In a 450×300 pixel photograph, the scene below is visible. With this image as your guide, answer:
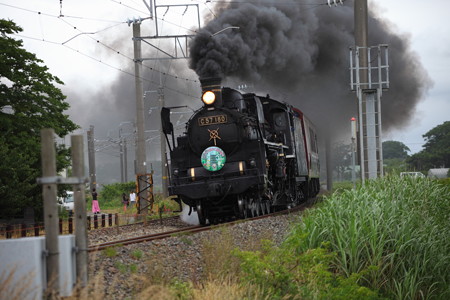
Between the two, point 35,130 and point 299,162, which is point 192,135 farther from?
point 35,130

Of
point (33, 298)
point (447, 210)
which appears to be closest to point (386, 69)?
point (447, 210)

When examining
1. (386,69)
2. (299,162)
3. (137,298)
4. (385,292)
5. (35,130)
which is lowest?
(385,292)

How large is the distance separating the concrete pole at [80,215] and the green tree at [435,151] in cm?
7137

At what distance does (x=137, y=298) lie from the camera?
7633mm

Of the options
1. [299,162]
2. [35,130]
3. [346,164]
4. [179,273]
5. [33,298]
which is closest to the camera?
Result: [33,298]

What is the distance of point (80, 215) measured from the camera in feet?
22.8

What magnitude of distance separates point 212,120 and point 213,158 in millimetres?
1014

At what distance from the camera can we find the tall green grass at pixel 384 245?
10836mm

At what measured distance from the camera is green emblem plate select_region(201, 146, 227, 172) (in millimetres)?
16500

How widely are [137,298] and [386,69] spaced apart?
1791 centimetres

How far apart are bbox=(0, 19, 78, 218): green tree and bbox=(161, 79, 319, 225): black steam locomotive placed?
20.4ft

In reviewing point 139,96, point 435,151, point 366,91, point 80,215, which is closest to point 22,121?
point 139,96

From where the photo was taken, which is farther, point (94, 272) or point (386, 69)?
point (386, 69)

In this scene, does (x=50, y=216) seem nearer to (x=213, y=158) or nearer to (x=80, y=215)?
(x=80, y=215)
